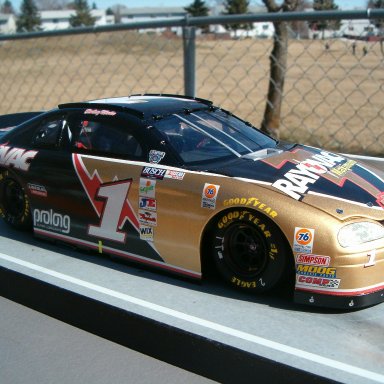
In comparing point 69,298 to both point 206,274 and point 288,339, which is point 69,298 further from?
point 288,339

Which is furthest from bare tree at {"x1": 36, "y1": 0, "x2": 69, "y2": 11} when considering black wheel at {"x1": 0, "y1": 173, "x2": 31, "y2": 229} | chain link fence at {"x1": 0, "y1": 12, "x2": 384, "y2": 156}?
black wheel at {"x1": 0, "y1": 173, "x2": 31, "y2": 229}

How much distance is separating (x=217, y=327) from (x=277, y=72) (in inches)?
213

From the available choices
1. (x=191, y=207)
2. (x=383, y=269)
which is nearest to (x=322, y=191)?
(x=383, y=269)

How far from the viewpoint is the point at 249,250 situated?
3.63 meters

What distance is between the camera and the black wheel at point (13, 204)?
499 centimetres

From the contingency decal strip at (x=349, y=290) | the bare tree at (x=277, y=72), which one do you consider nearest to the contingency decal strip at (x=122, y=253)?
the contingency decal strip at (x=349, y=290)

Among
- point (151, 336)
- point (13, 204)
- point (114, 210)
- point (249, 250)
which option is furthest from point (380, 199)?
point (13, 204)

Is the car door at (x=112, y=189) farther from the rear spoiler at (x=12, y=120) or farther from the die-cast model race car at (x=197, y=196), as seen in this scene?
the rear spoiler at (x=12, y=120)

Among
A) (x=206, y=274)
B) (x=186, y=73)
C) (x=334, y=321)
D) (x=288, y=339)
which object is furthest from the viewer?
(x=186, y=73)

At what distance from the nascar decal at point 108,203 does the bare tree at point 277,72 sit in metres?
4.36

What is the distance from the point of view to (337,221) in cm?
333

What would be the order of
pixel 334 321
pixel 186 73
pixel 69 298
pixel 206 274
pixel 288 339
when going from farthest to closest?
pixel 186 73 → pixel 206 274 → pixel 69 298 → pixel 334 321 → pixel 288 339

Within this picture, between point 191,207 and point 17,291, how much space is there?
4.77 ft

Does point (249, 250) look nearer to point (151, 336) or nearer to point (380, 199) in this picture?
point (151, 336)
